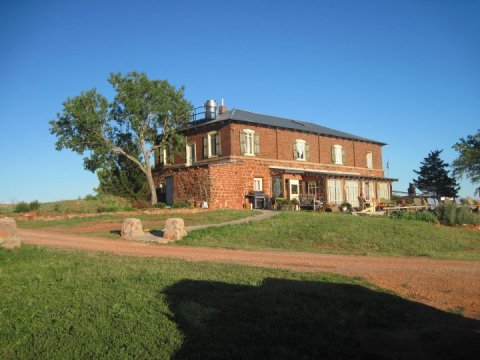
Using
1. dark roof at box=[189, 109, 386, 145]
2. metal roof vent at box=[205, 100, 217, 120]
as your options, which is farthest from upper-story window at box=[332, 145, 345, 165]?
metal roof vent at box=[205, 100, 217, 120]

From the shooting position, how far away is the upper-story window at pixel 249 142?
3126 centimetres

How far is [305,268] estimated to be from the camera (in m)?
9.55

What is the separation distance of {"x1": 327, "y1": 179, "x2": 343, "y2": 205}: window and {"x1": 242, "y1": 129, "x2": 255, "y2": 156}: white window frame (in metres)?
5.90

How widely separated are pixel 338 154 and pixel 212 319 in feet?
117

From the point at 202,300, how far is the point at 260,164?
25654 millimetres

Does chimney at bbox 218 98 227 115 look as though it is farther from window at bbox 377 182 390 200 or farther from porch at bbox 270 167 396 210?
window at bbox 377 182 390 200

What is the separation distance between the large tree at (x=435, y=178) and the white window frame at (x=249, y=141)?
3570 centimetres

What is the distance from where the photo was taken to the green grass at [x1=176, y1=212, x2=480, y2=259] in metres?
14.1

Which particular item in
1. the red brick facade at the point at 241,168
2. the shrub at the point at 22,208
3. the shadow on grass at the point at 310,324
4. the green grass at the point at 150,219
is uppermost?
the red brick facade at the point at 241,168

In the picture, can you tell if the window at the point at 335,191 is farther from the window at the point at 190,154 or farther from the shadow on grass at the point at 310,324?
the shadow on grass at the point at 310,324

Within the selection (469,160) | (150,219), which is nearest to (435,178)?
(469,160)

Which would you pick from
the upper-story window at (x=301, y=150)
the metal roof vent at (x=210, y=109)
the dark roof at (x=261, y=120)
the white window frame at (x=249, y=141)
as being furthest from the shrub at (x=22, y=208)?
the upper-story window at (x=301, y=150)

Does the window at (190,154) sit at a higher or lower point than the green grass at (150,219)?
higher

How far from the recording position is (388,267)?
10016 mm
